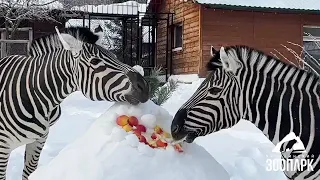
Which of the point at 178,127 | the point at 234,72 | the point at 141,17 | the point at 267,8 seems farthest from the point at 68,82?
the point at 141,17

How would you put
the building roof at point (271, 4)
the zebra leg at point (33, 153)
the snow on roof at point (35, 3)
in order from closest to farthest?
the zebra leg at point (33, 153) → the building roof at point (271, 4) → the snow on roof at point (35, 3)

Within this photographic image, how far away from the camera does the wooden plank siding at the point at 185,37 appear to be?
14.9m

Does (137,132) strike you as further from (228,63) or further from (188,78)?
(188,78)

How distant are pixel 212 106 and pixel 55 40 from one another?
1.73 m

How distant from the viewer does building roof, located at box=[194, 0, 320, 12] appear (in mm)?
13656

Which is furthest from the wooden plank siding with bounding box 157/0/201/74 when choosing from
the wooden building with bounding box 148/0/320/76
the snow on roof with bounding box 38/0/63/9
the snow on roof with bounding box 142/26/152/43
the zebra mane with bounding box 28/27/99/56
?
the zebra mane with bounding box 28/27/99/56

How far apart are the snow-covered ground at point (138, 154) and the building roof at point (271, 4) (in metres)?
2.57

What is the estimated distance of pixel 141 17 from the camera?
1798 cm

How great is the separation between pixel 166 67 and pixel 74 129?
9324 millimetres

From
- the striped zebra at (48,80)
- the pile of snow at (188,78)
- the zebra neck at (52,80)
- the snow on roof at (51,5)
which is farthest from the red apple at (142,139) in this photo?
the snow on roof at (51,5)

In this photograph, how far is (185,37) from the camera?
15.9 meters

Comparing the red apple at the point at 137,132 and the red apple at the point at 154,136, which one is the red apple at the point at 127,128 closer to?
the red apple at the point at 137,132

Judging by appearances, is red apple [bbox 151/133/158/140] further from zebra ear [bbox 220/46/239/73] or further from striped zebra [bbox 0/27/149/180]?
zebra ear [bbox 220/46/239/73]

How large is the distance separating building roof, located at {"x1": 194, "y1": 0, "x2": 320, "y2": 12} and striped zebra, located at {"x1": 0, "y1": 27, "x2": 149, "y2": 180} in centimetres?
1010
